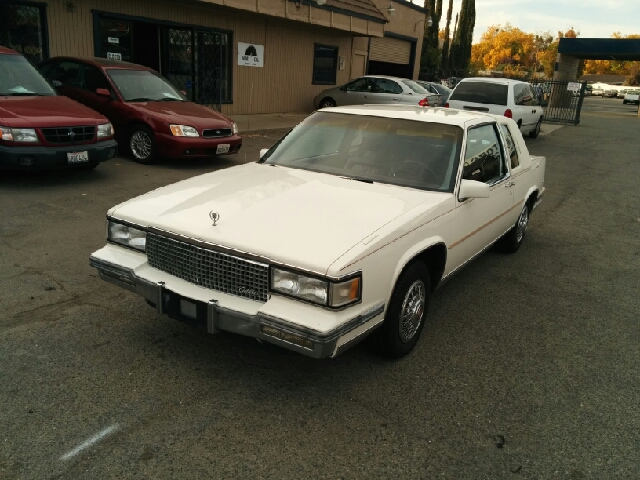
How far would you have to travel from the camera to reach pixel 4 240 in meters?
5.36

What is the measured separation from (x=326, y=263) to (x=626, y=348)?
2659 mm

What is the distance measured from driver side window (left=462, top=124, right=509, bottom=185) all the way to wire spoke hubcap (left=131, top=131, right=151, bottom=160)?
6014mm

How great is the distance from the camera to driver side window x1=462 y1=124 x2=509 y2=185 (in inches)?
171

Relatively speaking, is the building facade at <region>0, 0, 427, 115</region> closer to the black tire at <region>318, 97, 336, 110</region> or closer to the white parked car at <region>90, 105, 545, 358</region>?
the black tire at <region>318, 97, 336, 110</region>

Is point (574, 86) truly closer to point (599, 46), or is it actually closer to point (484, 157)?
point (599, 46)

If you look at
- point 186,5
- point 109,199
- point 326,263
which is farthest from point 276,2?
point 326,263

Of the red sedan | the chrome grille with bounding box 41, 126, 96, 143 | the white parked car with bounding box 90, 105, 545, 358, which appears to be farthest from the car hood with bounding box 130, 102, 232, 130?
the white parked car with bounding box 90, 105, 545, 358

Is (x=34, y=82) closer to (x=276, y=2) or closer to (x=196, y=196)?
(x=196, y=196)

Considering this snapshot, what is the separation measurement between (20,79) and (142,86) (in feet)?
7.14

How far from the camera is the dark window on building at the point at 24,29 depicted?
11.3 meters

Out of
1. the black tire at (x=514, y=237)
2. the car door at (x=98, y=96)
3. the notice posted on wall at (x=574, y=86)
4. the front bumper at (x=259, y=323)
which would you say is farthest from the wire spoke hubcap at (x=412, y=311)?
the notice posted on wall at (x=574, y=86)

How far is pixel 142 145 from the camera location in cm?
923

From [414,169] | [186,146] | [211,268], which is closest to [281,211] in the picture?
[211,268]

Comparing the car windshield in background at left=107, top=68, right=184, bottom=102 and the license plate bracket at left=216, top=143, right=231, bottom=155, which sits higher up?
the car windshield in background at left=107, top=68, right=184, bottom=102
